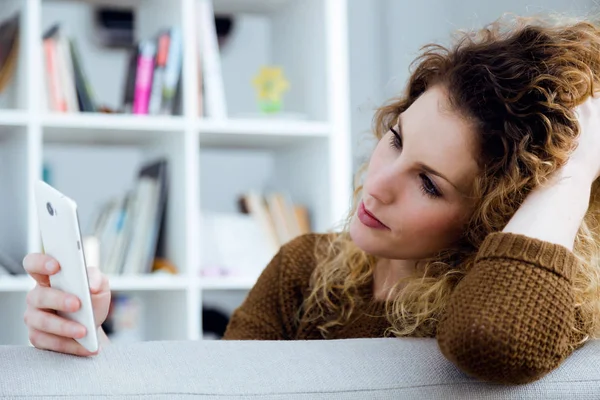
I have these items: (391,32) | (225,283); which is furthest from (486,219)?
(391,32)

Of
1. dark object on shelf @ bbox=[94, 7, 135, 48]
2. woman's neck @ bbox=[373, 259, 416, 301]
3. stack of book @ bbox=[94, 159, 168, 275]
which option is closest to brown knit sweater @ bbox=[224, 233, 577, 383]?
woman's neck @ bbox=[373, 259, 416, 301]

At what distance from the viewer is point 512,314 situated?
2.68ft

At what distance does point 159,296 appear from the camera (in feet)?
8.50

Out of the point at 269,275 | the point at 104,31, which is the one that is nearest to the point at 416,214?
the point at 269,275

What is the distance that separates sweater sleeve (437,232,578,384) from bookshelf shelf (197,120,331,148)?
1.62 meters

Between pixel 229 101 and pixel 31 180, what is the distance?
0.90 metres

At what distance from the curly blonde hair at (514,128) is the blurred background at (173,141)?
98 centimetres

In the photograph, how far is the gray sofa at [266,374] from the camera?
0.71m

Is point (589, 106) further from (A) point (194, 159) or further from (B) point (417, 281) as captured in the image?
(A) point (194, 159)

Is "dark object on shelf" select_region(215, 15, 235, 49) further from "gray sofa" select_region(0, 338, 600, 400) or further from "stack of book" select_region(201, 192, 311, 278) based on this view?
"gray sofa" select_region(0, 338, 600, 400)

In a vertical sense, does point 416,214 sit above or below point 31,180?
above

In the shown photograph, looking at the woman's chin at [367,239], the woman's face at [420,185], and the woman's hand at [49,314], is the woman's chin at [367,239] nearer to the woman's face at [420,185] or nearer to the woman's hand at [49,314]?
the woman's face at [420,185]

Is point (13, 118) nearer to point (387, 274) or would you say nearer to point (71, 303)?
point (387, 274)

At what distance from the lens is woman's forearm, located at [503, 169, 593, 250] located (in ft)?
3.08
